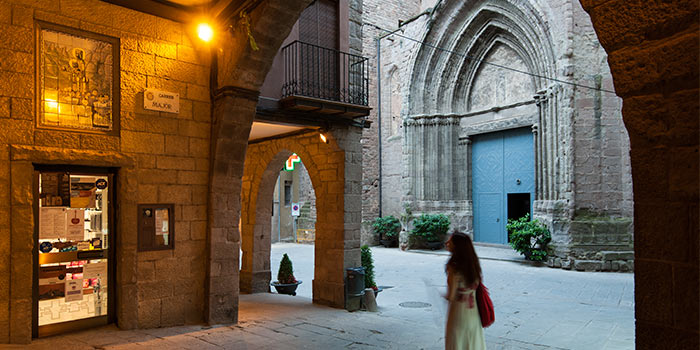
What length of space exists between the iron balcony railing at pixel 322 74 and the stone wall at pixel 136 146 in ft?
5.65

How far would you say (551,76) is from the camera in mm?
12352

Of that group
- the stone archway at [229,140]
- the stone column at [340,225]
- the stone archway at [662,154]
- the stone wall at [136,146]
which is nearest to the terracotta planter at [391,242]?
the stone column at [340,225]

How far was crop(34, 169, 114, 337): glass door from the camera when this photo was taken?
478 cm

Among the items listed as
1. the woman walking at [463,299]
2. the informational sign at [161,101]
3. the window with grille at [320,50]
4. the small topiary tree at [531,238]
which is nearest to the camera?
the woman walking at [463,299]

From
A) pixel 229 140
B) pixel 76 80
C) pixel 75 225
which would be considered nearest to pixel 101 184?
pixel 75 225

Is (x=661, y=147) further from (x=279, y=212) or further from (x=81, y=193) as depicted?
(x=279, y=212)

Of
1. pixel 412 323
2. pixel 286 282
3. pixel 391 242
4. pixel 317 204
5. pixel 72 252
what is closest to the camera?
pixel 72 252

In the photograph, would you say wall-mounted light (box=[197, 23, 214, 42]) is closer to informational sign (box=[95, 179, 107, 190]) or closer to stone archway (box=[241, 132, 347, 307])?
informational sign (box=[95, 179, 107, 190])

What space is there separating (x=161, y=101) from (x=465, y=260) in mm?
4063

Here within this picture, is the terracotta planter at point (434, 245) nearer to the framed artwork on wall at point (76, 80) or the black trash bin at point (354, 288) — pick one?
the black trash bin at point (354, 288)

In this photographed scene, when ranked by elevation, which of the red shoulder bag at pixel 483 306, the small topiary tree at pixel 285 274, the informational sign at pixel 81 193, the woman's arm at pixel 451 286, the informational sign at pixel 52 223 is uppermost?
the informational sign at pixel 81 193

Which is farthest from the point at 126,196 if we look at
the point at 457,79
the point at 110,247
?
the point at 457,79

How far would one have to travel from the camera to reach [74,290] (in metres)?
5.01

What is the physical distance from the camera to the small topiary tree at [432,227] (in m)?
15.9
